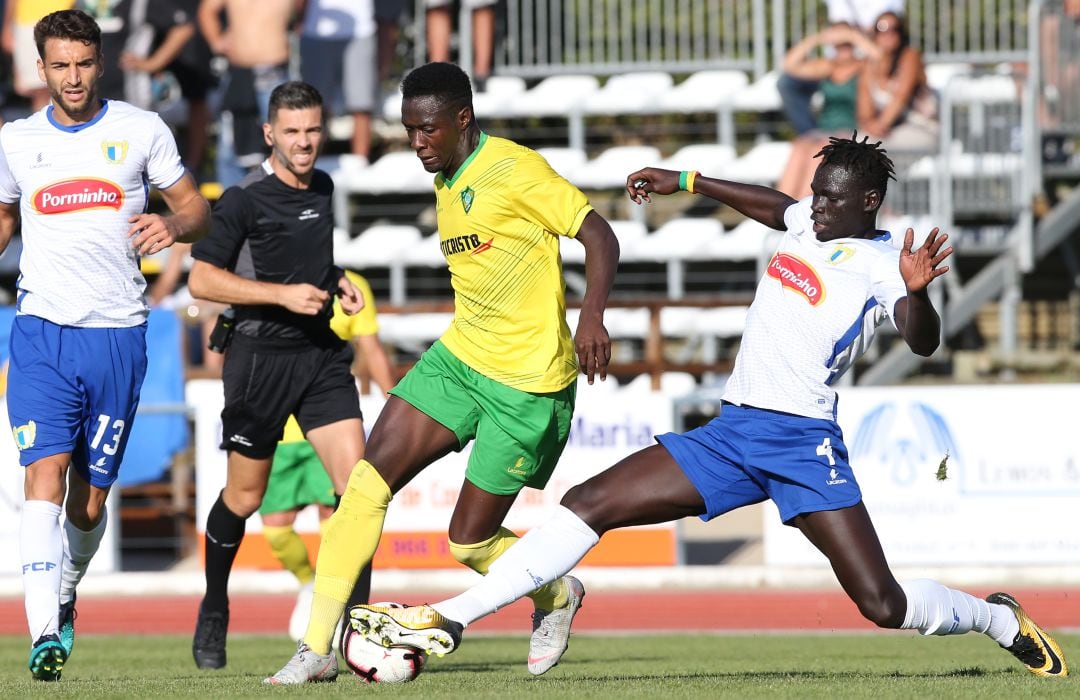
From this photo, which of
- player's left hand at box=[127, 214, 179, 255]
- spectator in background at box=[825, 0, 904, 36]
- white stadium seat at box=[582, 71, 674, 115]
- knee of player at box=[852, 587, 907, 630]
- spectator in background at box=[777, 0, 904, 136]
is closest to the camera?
knee of player at box=[852, 587, 907, 630]

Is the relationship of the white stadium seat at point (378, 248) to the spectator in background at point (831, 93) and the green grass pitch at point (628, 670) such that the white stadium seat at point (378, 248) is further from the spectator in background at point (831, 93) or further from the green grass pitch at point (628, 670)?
the green grass pitch at point (628, 670)

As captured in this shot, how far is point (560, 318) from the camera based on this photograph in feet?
22.6

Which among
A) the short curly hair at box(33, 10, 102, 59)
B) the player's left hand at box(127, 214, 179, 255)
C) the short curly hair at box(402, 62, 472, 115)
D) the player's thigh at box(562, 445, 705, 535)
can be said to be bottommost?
the player's thigh at box(562, 445, 705, 535)

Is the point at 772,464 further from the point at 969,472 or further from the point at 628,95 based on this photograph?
the point at 628,95

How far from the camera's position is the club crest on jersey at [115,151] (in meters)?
6.92

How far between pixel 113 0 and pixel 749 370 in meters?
13.3

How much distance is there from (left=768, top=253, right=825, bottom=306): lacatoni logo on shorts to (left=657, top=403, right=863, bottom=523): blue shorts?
469mm

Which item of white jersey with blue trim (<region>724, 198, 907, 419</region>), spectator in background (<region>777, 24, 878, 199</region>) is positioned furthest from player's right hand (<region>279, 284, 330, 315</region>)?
spectator in background (<region>777, 24, 878, 199</region>)

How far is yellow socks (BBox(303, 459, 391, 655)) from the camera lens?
6547 mm

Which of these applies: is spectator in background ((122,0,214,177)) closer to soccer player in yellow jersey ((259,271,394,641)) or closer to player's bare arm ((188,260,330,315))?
soccer player in yellow jersey ((259,271,394,641))

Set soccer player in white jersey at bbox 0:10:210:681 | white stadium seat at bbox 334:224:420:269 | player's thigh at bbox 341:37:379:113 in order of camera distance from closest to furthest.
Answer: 1. soccer player in white jersey at bbox 0:10:210:681
2. white stadium seat at bbox 334:224:420:269
3. player's thigh at bbox 341:37:379:113

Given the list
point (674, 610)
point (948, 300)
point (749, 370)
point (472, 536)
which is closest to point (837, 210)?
point (749, 370)

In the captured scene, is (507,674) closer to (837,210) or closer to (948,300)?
(837,210)

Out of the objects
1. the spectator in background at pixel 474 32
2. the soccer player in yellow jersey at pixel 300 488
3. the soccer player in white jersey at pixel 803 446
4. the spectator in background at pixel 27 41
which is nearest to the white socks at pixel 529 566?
the soccer player in white jersey at pixel 803 446
